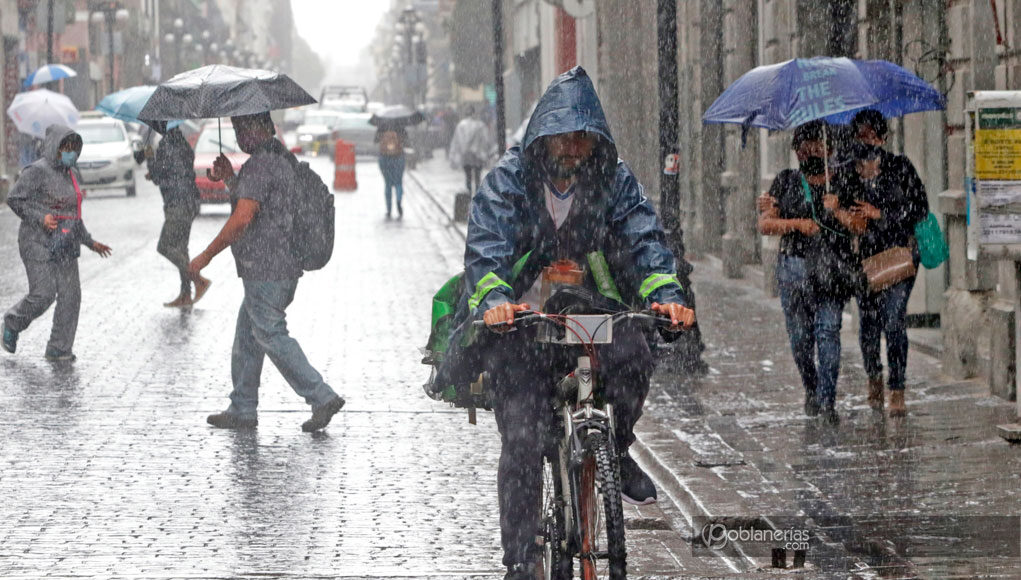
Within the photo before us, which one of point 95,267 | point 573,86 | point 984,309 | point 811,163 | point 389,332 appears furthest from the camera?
point 95,267

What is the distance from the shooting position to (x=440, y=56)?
91.7 metres

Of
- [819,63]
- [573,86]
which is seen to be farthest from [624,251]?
[819,63]

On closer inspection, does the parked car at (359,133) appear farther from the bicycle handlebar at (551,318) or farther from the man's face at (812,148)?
the bicycle handlebar at (551,318)

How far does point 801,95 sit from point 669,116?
2.16 m

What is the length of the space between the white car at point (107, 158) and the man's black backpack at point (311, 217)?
25.9 metres

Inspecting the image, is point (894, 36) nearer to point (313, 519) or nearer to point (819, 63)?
point (819, 63)

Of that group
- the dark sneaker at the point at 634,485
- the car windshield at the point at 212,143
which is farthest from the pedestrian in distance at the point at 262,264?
the car windshield at the point at 212,143

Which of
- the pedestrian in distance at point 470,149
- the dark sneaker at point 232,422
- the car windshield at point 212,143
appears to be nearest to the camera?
the dark sneaker at point 232,422

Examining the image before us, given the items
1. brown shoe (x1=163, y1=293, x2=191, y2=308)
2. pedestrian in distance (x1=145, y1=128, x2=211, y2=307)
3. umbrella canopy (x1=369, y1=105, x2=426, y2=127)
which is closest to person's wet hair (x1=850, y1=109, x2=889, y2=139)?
brown shoe (x1=163, y1=293, x2=191, y2=308)

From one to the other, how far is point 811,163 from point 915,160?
337cm

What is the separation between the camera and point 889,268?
8914mm

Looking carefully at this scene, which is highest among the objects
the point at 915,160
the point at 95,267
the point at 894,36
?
the point at 894,36

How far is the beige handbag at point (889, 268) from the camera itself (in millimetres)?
8906

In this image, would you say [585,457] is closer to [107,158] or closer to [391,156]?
[391,156]
